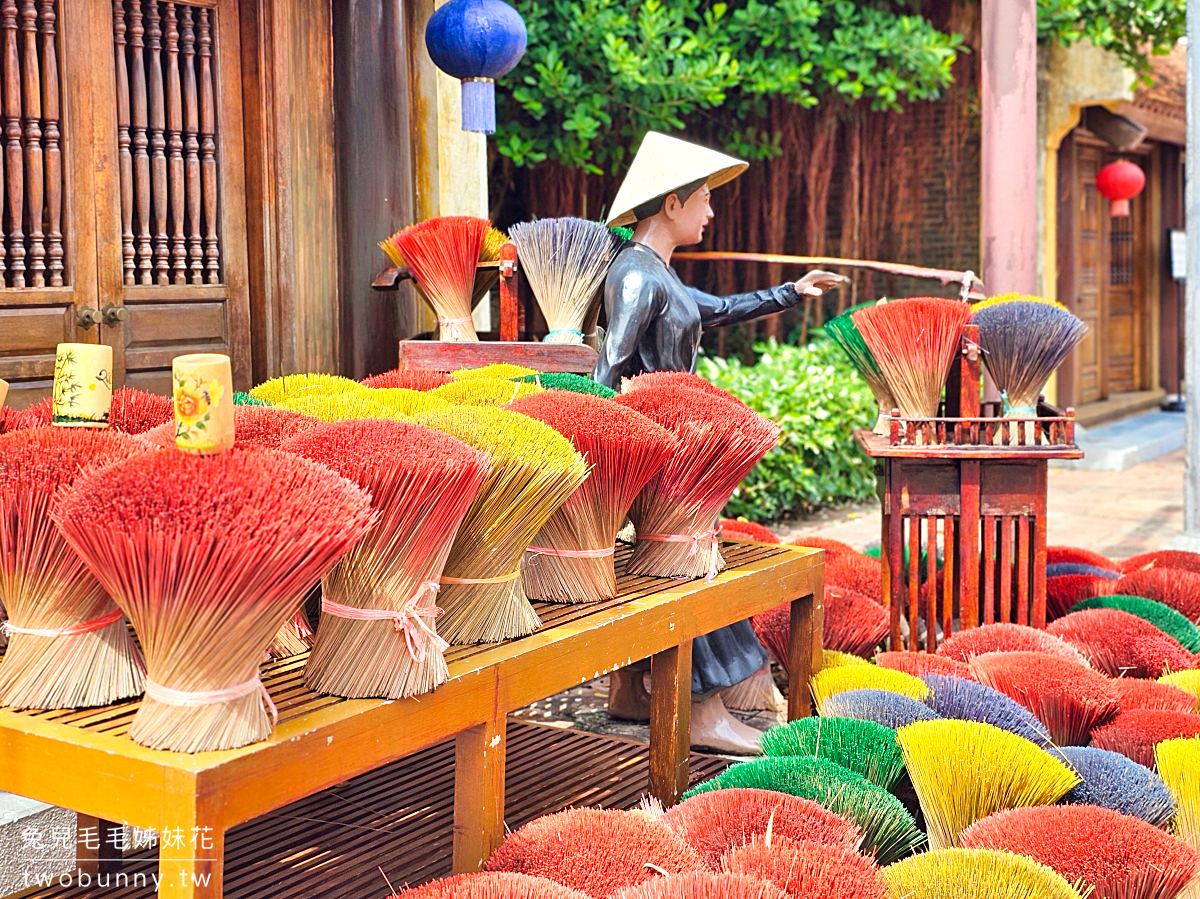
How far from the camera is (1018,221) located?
4629 mm

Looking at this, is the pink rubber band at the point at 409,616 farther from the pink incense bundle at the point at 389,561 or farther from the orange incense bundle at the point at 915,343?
the orange incense bundle at the point at 915,343

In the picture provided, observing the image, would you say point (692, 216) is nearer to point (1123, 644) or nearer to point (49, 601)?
point (1123, 644)

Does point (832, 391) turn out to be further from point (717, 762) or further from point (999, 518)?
point (717, 762)

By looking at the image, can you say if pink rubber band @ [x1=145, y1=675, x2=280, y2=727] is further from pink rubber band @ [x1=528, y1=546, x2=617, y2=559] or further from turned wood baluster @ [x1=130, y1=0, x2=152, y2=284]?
turned wood baluster @ [x1=130, y1=0, x2=152, y2=284]

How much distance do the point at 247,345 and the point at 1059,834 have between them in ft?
9.74

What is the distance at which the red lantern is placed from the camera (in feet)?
33.2

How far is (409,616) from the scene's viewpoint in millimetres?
1634

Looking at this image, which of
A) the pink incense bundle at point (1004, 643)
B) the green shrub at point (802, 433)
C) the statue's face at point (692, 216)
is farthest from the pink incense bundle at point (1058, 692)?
the green shrub at point (802, 433)

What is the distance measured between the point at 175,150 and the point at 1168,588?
3153 mm

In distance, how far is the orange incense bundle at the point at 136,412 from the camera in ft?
6.72

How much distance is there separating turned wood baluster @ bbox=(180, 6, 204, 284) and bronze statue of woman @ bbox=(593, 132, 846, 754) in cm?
132

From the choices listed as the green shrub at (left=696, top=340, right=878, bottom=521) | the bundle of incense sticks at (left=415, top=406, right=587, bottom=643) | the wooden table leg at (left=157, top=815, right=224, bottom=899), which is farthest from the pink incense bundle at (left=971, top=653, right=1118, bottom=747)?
the green shrub at (left=696, top=340, right=878, bottom=521)

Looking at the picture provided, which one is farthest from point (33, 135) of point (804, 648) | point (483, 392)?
point (804, 648)

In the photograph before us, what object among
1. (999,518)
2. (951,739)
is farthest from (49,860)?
(999,518)
